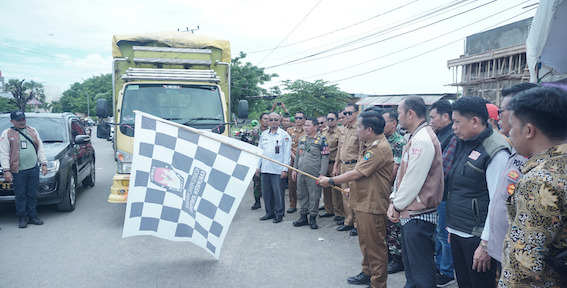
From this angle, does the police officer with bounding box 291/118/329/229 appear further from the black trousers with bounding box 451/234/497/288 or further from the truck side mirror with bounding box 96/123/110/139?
the truck side mirror with bounding box 96/123/110/139

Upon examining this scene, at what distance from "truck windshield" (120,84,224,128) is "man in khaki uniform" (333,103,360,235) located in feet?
7.08

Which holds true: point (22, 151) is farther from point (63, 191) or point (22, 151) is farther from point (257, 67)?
point (257, 67)

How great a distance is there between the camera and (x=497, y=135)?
2.58m

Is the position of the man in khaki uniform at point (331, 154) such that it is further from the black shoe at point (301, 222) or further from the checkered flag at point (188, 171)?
the checkered flag at point (188, 171)

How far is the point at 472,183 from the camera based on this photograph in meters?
2.55

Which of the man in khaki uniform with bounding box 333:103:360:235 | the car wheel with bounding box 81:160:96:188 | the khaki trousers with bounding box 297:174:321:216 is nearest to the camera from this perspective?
the man in khaki uniform with bounding box 333:103:360:235

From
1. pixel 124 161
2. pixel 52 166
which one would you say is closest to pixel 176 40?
pixel 124 161

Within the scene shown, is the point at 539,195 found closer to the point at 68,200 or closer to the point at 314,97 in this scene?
the point at 68,200

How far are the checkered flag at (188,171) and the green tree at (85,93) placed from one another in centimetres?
6318

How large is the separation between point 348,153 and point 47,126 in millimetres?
5881

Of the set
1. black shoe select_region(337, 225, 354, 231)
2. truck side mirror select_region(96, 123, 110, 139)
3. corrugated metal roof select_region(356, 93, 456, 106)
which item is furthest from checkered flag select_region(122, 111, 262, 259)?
corrugated metal roof select_region(356, 93, 456, 106)

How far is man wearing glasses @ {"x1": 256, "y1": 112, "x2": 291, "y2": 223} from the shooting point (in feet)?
18.9

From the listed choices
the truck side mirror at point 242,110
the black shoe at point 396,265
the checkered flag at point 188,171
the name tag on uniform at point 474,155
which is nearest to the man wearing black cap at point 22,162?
the checkered flag at point 188,171

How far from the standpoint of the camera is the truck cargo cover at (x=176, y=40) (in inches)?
233
